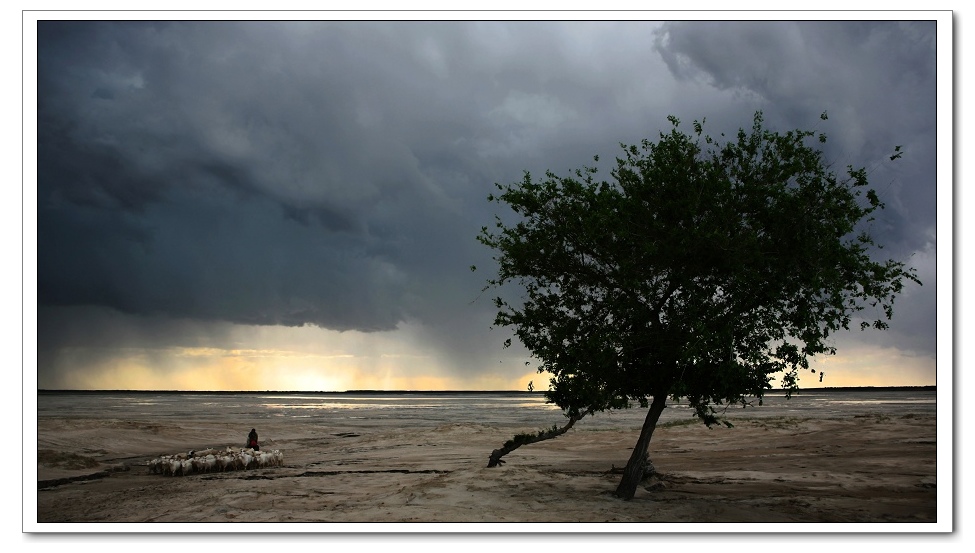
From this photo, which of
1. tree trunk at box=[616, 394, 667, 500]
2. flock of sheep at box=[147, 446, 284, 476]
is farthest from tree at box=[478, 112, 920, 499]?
flock of sheep at box=[147, 446, 284, 476]

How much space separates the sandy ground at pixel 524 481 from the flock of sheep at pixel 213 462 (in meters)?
0.50

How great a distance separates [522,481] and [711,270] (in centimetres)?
669

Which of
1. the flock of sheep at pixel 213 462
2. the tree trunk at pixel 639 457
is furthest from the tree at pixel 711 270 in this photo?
the flock of sheep at pixel 213 462

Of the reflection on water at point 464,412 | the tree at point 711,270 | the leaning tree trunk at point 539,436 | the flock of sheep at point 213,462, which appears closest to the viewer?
the tree at point 711,270

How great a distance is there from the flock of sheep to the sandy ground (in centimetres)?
50

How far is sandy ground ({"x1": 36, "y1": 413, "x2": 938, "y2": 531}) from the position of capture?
1121 centimetres

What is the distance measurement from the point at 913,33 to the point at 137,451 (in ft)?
95.2

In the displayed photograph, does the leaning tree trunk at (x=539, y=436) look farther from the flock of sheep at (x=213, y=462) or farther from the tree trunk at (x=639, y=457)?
the flock of sheep at (x=213, y=462)

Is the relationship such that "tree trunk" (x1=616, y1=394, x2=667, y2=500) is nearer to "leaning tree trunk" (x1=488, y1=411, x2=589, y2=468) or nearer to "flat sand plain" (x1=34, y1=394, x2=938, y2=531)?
"flat sand plain" (x1=34, y1=394, x2=938, y2=531)

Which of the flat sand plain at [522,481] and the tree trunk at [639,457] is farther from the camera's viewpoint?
the tree trunk at [639,457]

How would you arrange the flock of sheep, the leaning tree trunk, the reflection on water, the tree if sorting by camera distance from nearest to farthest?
1. the tree
2. the leaning tree trunk
3. the flock of sheep
4. the reflection on water

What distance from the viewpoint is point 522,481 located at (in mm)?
15102

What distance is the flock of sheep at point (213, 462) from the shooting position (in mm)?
20016
